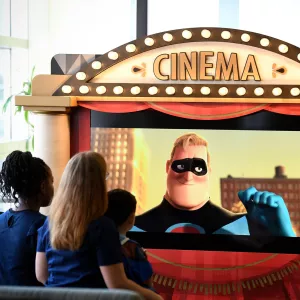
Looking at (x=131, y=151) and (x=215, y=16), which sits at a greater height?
(x=215, y=16)

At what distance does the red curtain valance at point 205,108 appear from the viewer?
3617mm

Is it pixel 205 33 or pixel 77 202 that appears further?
pixel 205 33

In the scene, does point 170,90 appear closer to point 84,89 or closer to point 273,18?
point 84,89

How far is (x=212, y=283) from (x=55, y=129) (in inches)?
46.7

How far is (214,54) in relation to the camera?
3.63 metres

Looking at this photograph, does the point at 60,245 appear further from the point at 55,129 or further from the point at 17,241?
the point at 55,129

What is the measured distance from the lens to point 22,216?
7.33ft

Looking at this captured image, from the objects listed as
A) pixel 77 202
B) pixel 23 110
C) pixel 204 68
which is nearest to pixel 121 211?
pixel 77 202

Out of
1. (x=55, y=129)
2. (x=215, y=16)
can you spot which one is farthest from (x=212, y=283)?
(x=215, y=16)

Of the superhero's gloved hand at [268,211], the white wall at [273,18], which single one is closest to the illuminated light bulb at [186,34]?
the superhero's gloved hand at [268,211]

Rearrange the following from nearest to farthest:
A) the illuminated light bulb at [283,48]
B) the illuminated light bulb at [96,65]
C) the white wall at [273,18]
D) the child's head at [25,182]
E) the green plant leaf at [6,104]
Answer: the child's head at [25,182]
the illuminated light bulb at [283,48]
the illuminated light bulb at [96,65]
the white wall at [273,18]
the green plant leaf at [6,104]

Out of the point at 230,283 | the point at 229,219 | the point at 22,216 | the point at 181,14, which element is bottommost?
the point at 230,283

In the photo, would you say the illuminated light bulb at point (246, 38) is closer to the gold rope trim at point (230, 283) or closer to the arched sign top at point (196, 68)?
the arched sign top at point (196, 68)

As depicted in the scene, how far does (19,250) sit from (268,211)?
71.1 inches
